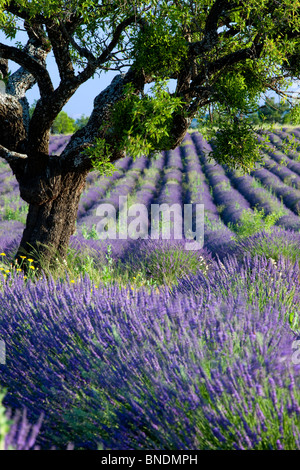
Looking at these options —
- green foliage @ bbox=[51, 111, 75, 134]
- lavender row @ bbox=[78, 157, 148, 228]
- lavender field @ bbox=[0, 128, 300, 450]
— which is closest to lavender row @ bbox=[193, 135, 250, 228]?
lavender row @ bbox=[78, 157, 148, 228]

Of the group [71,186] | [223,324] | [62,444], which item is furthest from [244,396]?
[71,186]

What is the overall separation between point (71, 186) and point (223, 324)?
12.8ft

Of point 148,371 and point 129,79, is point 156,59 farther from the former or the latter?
point 148,371

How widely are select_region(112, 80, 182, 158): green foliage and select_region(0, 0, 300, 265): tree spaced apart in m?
0.01

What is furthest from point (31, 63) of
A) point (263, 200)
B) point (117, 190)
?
point (117, 190)

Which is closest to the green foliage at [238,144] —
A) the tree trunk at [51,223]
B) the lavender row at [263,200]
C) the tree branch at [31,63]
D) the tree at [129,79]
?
the tree at [129,79]

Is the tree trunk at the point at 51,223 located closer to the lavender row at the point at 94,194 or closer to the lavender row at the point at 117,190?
the lavender row at the point at 117,190

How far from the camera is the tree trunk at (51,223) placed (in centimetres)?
565

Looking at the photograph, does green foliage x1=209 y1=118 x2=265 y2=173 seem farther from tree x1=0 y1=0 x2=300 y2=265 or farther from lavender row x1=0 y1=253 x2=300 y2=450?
lavender row x1=0 y1=253 x2=300 y2=450

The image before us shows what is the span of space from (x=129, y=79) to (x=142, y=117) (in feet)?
3.48

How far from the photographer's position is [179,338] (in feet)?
7.02

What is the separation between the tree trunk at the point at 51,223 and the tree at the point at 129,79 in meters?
0.01
